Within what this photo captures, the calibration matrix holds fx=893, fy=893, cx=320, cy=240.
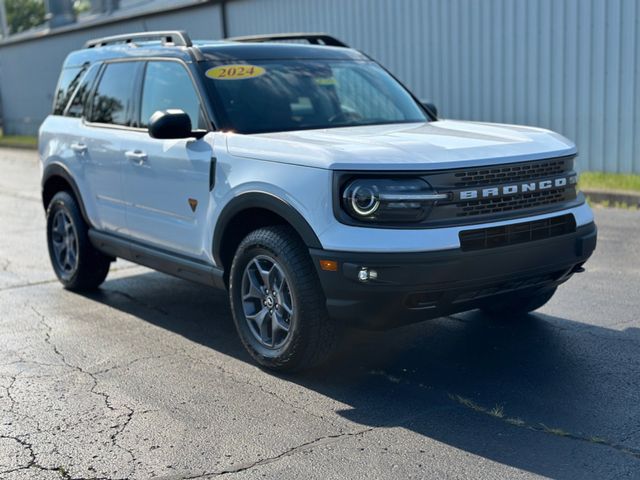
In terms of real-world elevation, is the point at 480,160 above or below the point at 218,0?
below

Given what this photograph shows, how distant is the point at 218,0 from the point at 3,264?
11.8 metres

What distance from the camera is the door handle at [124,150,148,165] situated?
19.9ft

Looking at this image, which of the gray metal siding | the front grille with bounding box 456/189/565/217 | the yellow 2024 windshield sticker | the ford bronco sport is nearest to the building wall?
the gray metal siding

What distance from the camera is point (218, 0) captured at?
1911 centimetres

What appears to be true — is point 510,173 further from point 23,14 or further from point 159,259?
point 23,14

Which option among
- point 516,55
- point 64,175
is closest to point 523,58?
point 516,55

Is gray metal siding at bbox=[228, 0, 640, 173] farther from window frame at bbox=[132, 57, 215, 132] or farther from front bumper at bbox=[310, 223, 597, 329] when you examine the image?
front bumper at bbox=[310, 223, 597, 329]

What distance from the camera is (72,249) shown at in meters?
7.34

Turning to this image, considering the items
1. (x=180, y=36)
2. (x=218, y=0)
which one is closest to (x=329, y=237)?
(x=180, y=36)

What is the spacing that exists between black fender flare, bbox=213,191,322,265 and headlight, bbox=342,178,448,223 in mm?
314

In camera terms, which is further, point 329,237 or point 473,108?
point 473,108

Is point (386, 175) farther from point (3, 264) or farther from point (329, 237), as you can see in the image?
point (3, 264)

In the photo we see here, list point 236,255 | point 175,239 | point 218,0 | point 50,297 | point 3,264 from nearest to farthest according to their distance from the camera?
point 236,255 < point 175,239 < point 50,297 < point 3,264 < point 218,0

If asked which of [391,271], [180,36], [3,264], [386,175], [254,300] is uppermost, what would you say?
[180,36]
